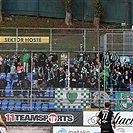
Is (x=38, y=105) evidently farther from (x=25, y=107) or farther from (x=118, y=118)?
(x=118, y=118)

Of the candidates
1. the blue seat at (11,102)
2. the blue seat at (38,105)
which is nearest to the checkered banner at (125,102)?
the blue seat at (38,105)

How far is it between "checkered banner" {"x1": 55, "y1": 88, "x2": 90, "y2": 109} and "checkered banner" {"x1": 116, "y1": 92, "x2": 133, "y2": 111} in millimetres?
1193

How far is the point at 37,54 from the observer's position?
23.2 meters

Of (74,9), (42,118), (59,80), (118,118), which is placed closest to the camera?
(118,118)

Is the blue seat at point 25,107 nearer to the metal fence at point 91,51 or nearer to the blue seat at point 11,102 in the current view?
the metal fence at point 91,51

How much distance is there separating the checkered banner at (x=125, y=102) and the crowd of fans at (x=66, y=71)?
77 cm

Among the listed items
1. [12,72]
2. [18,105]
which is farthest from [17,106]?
[12,72]

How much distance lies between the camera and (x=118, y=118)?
2023 cm

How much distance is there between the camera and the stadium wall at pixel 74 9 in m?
39.1

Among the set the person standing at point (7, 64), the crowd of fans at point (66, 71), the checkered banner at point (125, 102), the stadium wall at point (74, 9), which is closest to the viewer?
the checkered banner at point (125, 102)

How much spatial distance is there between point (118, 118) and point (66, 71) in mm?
2814

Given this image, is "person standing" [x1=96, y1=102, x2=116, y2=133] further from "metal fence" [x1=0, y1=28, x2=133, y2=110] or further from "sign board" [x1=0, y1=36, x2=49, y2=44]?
"sign board" [x1=0, y1=36, x2=49, y2=44]

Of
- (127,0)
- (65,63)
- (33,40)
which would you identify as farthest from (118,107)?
(127,0)

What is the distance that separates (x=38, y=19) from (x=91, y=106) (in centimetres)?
2033
